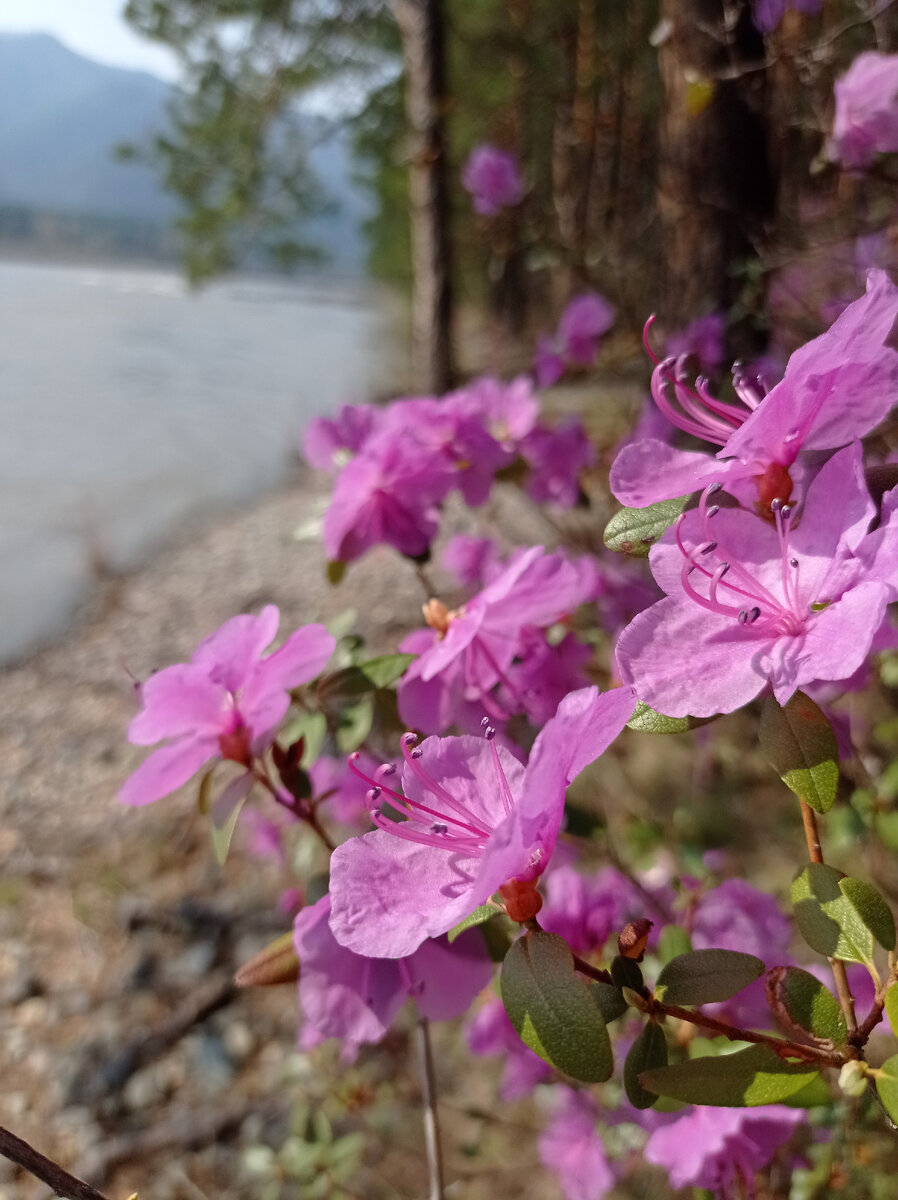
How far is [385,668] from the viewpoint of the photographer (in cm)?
63

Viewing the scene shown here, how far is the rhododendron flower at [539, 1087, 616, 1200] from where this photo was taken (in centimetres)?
92

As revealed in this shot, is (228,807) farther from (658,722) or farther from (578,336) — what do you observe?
(578,336)

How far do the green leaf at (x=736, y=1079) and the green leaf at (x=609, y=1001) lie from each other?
0.03m

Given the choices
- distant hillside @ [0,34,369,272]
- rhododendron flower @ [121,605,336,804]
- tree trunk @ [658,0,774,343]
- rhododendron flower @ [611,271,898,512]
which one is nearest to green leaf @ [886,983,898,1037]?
rhododendron flower @ [611,271,898,512]

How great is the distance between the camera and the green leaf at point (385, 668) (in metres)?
0.62

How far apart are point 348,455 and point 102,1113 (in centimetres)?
115

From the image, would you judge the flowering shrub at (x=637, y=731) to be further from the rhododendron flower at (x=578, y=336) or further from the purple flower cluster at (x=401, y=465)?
the rhododendron flower at (x=578, y=336)

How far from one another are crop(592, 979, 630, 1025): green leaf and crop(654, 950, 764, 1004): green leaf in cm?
2

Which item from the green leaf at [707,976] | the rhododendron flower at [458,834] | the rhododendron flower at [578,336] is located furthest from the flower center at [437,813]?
the rhododendron flower at [578,336]

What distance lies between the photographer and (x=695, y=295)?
5.59ft

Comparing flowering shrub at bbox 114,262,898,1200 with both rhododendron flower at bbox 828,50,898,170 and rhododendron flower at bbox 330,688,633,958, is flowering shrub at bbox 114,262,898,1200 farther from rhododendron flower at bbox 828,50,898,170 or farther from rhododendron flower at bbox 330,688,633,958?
rhododendron flower at bbox 828,50,898,170

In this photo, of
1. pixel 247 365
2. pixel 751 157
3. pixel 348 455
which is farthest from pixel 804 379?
pixel 247 365

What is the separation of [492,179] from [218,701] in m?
2.02

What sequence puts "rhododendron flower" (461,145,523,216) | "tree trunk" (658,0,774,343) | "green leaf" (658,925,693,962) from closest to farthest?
1. "green leaf" (658,925,693,962)
2. "tree trunk" (658,0,774,343)
3. "rhododendron flower" (461,145,523,216)
